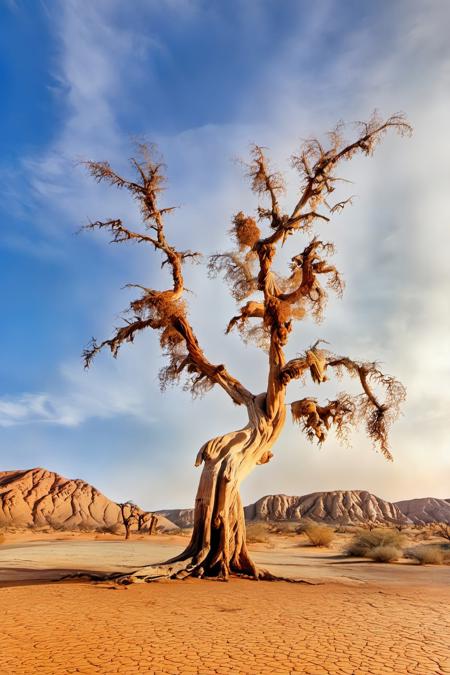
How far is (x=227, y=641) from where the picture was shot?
16.2ft

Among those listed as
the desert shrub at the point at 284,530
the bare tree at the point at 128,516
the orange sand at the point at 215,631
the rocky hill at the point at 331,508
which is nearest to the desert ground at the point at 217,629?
the orange sand at the point at 215,631

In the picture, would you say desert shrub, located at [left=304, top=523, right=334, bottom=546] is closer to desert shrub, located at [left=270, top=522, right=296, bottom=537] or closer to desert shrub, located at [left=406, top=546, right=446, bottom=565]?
desert shrub, located at [left=406, top=546, right=446, bottom=565]

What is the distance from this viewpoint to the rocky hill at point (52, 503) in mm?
59219

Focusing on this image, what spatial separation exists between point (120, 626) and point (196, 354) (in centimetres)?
831

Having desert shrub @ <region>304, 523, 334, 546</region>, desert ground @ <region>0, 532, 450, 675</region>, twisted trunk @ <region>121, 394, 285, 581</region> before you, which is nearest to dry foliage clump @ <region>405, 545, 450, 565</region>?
desert shrub @ <region>304, 523, 334, 546</region>

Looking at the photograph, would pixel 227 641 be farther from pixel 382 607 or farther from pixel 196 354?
pixel 196 354

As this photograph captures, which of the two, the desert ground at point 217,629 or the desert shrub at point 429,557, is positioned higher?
the desert shrub at point 429,557

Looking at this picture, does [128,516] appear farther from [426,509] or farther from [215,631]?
[426,509]

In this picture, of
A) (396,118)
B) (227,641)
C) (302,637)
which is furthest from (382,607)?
(396,118)

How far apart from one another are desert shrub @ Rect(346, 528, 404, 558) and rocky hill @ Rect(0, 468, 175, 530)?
3951 centimetres

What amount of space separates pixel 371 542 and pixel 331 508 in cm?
5740

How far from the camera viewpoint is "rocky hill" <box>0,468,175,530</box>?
59219 millimetres

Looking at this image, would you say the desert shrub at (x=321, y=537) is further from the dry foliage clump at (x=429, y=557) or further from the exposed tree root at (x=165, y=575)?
the exposed tree root at (x=165, y=575)

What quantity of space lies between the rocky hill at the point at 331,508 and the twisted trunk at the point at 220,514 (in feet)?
210
